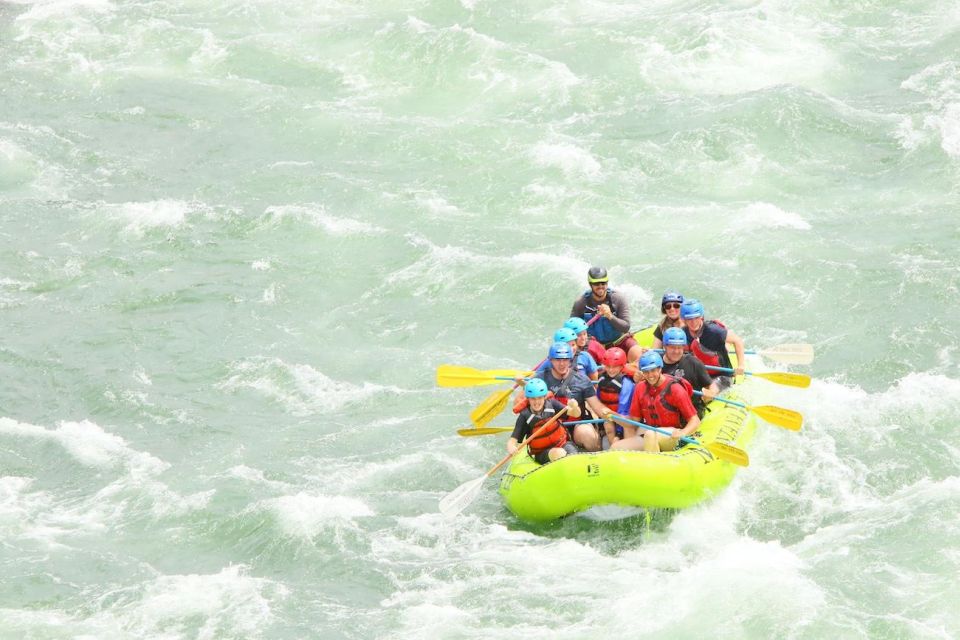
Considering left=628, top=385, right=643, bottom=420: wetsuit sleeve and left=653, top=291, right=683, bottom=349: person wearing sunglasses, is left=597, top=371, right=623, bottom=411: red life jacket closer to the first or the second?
left=628, top=385, right=643, bottom=420: wetsuit sleeve

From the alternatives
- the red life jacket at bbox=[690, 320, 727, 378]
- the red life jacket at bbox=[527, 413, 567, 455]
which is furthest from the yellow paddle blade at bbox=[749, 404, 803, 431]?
the red life jacket at bbox=[527, 413, 567, 455]

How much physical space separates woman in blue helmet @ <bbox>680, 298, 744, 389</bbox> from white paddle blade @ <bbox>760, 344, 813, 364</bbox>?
646 mm

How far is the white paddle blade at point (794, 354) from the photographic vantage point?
1421 centimetres

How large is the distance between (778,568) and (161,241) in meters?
10.7

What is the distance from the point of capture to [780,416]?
1279 cm

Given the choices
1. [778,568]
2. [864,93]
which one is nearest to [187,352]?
[778,568]

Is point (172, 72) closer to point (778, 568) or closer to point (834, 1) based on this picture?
Answer: point (834, 1)

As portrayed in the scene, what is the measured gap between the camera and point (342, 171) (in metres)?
20.8

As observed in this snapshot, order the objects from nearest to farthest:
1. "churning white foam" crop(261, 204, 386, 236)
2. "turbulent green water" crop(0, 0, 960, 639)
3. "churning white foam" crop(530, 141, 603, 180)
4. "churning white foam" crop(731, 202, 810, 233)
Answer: "turbulent green water" crop(0, 0, 960, 639) < "churning white foam" crop(731, 202, 810, 233) < "churning white foam" crop(261, 204, 386, 236) < "churning white foam" crop(530, 141, 603, 180)

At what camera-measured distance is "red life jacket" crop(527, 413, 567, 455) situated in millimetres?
12484

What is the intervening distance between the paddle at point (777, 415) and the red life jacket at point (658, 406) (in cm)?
44

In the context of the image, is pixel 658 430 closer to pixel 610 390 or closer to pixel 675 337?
pixel 610 390

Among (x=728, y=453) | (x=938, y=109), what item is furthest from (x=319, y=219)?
(x=938, y=109)

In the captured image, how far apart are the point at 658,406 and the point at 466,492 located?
181 cm
